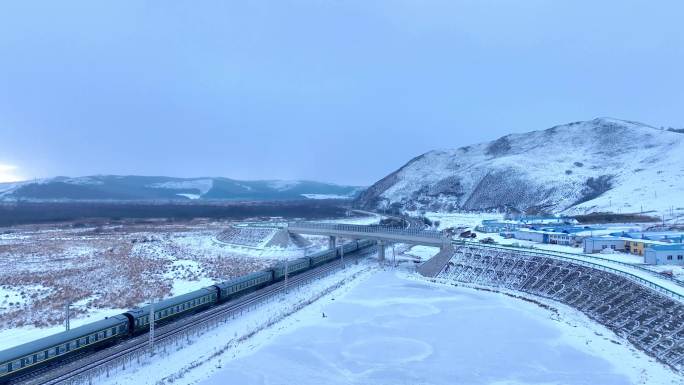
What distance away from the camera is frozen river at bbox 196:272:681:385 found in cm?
2608

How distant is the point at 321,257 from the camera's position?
62719mm

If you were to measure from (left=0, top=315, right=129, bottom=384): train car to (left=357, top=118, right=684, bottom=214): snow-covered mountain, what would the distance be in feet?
367

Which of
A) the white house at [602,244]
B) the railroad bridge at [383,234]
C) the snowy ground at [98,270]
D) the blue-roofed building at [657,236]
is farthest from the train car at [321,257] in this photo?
the blue-roofed building at [657,236]

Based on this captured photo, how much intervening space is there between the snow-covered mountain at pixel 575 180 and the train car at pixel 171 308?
4065 inches

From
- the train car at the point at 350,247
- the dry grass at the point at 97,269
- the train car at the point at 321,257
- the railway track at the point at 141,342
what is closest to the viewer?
the railway track at the point at 141,342

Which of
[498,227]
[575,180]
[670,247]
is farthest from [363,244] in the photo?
[575,180]

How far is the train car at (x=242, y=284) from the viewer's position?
4100 cm

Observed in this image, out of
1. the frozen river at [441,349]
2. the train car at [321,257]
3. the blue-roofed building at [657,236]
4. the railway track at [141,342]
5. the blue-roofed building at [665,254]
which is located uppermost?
the blue-roofed building at [657,236]

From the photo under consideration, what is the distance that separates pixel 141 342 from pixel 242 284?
1450 cm

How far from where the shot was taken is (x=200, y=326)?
34094 millimetres

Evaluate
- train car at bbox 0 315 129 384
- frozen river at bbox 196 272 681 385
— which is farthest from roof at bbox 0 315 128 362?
frozen river at bbox 196 272 681 385

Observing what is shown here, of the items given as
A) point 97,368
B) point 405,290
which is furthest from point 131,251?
point 97,368

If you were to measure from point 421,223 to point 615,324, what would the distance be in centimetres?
8165

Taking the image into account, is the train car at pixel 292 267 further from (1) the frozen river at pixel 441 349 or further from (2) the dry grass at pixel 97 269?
(1) the frozen river at pixel 441 349
